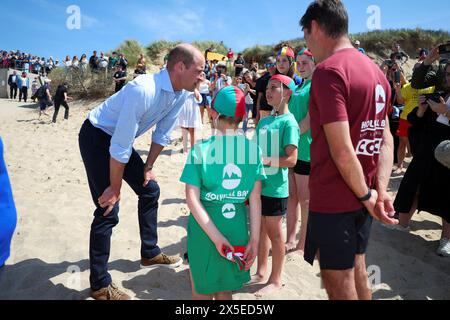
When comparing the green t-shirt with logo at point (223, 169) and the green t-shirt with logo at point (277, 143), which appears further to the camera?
the green t-shirt with logo at point (277, 143)

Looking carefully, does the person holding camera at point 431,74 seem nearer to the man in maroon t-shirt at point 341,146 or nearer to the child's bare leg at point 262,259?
the man in maroon t-shirt at point 341,146

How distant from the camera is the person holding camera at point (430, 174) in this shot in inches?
149

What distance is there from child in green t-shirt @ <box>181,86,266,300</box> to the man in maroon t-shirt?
0.37m

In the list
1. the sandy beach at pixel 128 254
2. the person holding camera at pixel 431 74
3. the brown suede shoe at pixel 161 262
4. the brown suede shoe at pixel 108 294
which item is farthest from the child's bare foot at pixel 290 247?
the person holding camera at pixel 431 74

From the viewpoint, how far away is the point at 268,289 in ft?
9.81

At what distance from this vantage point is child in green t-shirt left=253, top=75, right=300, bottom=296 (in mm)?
2867

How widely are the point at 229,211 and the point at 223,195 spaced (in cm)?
11

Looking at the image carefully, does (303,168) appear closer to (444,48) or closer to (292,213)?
(292,213)

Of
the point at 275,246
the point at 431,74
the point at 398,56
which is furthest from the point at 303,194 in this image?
the point at 398,56

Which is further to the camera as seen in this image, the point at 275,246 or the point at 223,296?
the point at 275,246

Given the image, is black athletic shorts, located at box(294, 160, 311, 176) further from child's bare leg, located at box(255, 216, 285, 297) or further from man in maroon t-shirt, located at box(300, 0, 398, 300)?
man in maroon t-shirt, located at box(300, 0, 398, 300)

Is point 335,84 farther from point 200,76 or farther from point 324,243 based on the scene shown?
point 200,76

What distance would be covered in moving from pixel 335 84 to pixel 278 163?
127cm

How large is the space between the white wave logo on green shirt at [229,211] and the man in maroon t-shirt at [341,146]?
467mm
